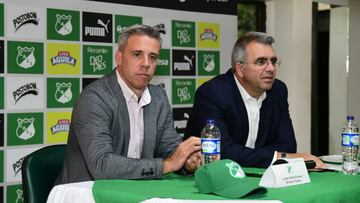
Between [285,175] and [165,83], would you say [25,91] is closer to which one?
[165,83]

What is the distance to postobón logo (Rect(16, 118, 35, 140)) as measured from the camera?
146 inches

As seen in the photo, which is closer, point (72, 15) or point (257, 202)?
point (257, 202)

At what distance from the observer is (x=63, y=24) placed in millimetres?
3939

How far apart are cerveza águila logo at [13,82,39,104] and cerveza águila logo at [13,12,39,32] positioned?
0.37 m

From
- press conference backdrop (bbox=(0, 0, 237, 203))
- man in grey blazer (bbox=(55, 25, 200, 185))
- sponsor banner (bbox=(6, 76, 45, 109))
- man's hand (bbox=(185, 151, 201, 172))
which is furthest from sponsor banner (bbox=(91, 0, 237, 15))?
man's hand (bbox=(185, 151, 201, 172))

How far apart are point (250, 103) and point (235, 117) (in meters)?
0.18

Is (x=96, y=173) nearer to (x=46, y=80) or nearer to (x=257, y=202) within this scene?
(x=257, y=202)

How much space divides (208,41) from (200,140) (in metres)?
2.76

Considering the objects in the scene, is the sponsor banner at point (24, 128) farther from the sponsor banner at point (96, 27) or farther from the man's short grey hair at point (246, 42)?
the man's short grey hair at point (246, 42)

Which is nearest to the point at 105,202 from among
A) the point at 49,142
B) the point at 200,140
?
the point at 200,140

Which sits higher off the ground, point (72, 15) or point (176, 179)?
point (72, 15)

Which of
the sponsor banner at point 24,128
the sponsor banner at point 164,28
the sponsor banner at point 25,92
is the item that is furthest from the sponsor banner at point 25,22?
the sponsor banner at point 164,28

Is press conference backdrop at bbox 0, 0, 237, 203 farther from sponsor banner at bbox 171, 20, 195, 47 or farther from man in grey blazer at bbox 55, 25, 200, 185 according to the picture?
man in grey blazer at bbox 55, 25, 200, 185

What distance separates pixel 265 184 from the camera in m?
2.02
